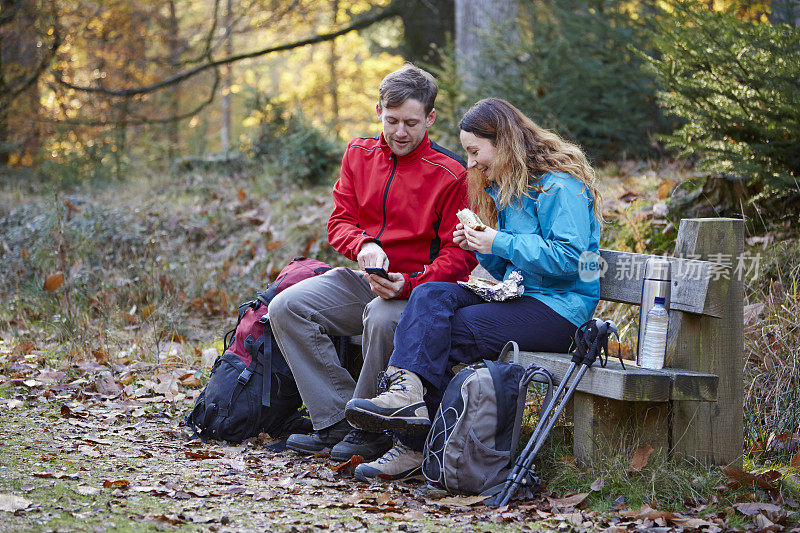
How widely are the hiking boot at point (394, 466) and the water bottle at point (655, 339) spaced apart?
112cm

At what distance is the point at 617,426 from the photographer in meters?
3.23

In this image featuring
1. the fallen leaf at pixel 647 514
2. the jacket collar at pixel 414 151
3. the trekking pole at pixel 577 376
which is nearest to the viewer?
the fallen leaf at pixel 647 514

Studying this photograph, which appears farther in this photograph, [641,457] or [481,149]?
[481,149]

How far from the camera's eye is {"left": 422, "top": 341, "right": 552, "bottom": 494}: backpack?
3182 millimetres

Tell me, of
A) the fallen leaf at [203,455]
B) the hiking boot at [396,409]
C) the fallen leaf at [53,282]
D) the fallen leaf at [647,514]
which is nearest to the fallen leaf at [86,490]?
the fallen leaf at [203,455]

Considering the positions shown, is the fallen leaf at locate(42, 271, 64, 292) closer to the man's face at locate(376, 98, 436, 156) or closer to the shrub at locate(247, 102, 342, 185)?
the shrub at locate(247, 102, 342, 185)

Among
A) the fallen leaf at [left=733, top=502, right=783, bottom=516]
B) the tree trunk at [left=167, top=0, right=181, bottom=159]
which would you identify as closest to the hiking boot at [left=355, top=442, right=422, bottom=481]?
the fallen leaf at [left=733, top=502, right=783, bottom=516]

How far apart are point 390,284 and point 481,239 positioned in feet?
1.82

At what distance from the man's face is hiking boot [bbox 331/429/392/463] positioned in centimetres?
152

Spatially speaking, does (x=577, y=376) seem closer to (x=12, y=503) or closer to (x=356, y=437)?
(x=356, y=437)

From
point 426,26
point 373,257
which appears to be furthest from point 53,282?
point 426,26

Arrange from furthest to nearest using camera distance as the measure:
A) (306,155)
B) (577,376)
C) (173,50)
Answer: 1. (173,50)
2. (306,155)
3. (577,376)

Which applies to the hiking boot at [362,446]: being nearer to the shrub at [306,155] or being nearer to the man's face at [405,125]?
the man's face at [405,125]

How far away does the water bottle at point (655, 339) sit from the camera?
3291 millimetres
